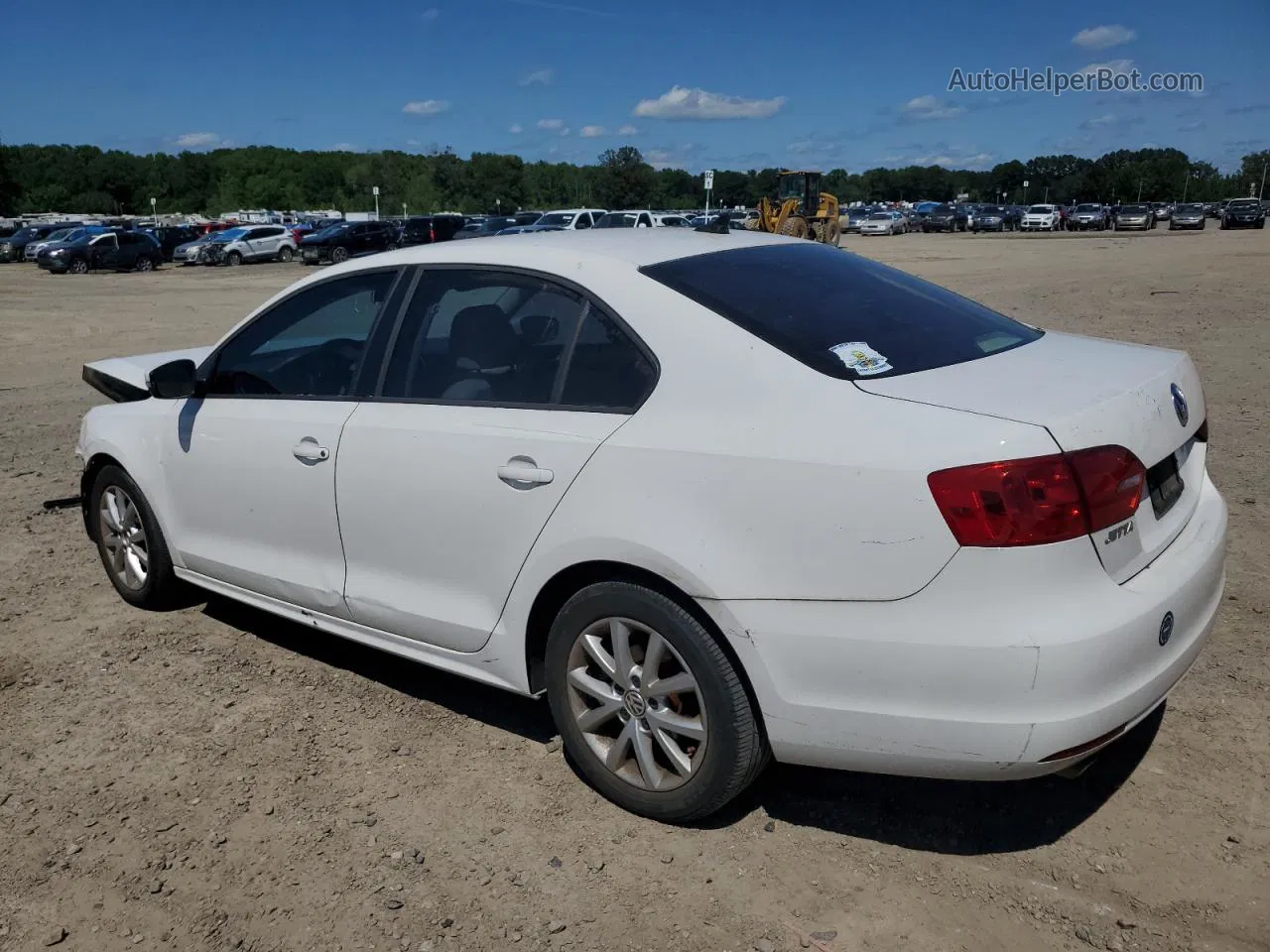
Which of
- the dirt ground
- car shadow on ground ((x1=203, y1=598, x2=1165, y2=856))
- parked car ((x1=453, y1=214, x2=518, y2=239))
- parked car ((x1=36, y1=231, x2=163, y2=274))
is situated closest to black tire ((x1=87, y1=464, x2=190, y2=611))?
the dirt ground

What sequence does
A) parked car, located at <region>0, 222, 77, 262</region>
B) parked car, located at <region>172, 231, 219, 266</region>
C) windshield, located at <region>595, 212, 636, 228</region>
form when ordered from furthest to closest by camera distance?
parked car, located at <region>0, 222, 77, 262</region>
parked car, located at <region>172, 231, 219, 266</region>
windshield, located at <region>595, 212, 636, 228</region>

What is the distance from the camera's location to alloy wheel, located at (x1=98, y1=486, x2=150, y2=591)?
4.85 metres

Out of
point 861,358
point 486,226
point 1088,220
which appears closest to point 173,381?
point 861,358

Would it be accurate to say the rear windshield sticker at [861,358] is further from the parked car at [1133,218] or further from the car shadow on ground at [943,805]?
the parked car at [1133,218]

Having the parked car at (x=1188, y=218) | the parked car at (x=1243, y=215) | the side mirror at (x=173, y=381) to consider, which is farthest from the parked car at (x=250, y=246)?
the parked car at (x=1243, y=215)

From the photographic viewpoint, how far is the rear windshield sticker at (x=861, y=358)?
288 cm

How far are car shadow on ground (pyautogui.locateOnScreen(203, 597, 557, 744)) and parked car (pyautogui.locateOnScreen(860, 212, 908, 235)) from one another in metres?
60.9

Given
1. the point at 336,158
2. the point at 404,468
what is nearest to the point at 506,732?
the point at 404,468

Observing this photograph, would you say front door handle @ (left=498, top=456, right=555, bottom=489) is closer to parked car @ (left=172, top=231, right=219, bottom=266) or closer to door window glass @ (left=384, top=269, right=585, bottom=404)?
door window glass @ (left=384, top=269, right=585, bottom=404)

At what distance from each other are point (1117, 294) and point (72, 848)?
18345mm

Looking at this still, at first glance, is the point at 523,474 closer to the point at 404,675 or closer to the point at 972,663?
the point at 972,663

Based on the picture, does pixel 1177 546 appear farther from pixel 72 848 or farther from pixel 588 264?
pixel 72 848

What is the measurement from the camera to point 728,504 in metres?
2.77

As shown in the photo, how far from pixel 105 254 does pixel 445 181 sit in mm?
84578
